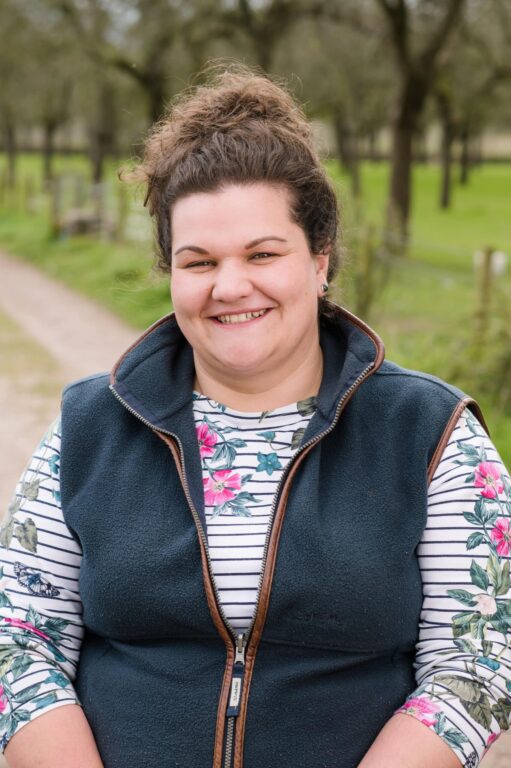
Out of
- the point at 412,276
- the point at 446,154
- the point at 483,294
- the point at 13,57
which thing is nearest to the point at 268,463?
the point at 483,294

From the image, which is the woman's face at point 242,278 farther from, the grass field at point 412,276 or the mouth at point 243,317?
the grass field at point 412,276

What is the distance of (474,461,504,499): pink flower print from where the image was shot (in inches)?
69.6

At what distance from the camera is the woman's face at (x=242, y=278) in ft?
5.98

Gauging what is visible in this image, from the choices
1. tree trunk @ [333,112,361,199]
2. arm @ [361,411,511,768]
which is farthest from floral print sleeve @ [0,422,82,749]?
tree trunk @ [333,112,361,199]

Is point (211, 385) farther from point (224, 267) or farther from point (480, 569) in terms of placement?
point (480, 569)

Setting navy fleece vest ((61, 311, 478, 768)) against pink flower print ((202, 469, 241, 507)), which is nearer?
navy fleece vest ((61, 311, 478, 768))

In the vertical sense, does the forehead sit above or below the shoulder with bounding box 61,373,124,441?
above

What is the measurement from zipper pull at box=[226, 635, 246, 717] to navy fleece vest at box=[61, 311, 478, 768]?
3 cm

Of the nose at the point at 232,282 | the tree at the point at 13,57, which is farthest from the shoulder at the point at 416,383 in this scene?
the tree at the point at 13,57

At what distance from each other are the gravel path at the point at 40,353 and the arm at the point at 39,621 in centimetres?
123

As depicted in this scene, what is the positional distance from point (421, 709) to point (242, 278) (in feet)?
2.77

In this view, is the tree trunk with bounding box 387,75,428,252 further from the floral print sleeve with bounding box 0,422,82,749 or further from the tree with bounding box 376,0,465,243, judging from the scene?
the floral print sleeve with bounding box 0,422,82,749

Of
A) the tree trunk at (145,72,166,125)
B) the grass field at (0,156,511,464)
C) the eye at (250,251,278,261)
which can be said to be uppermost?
the tree trunk at (145,72,166,125)

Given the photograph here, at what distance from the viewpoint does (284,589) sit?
5.63 ft
